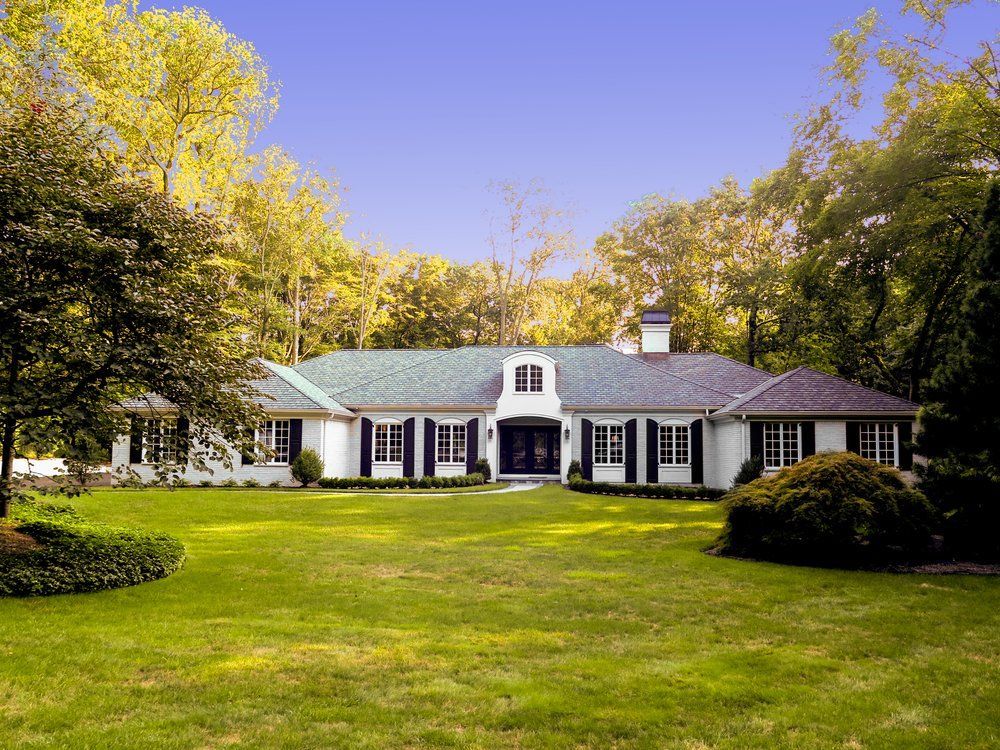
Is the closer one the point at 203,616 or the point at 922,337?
the point at 203,616

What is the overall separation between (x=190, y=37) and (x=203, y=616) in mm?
25464

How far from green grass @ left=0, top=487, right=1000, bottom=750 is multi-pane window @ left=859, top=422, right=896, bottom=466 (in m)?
13.2

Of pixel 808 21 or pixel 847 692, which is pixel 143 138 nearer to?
pixel 808 21

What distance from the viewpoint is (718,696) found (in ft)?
16.3

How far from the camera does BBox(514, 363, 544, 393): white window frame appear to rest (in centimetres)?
2548

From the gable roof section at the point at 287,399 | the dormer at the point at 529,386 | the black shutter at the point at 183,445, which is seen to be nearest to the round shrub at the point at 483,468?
the dormer at the point at 529,386

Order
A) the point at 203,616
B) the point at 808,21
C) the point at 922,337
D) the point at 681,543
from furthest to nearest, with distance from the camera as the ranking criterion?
the point at 922,337, the point at 808,21, the point at 681,543, the point at 203,616

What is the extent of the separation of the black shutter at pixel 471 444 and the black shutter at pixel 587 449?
4.04m

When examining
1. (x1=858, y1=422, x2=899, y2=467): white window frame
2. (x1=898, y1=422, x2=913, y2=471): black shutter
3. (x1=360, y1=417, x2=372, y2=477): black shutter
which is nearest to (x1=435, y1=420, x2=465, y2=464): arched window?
(x1=360, y1=417, x2=372, y2=477): black shutter

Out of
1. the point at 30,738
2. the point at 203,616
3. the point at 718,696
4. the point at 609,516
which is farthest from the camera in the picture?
the point at 609,516

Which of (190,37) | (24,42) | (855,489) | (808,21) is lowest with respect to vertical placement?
(855,489)

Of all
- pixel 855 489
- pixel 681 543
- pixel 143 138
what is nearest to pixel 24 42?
pixel 143 138

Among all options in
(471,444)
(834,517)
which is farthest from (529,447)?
(834,517)

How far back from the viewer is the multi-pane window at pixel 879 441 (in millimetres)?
21484
